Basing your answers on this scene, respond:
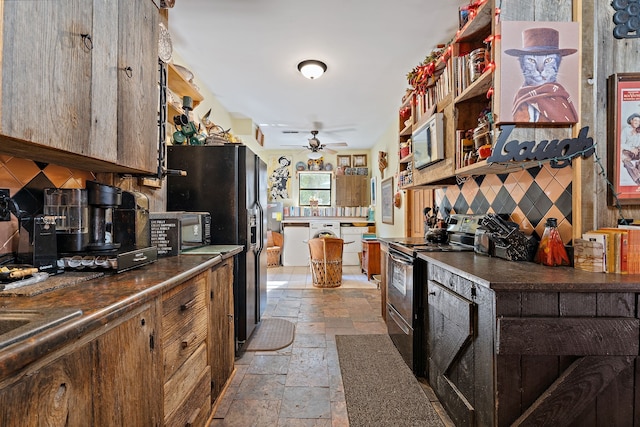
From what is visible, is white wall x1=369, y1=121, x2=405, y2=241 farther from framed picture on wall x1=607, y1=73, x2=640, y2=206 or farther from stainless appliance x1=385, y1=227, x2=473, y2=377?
framed picture on wall x1=607, y1=73, x2=640, y2=206

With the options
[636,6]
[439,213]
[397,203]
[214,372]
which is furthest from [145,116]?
[397,203]

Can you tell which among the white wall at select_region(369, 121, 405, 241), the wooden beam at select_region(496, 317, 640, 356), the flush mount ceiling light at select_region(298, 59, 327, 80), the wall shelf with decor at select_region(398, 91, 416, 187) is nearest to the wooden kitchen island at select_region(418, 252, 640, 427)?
the wooden beam at select_region(496, 317, 640, 356)

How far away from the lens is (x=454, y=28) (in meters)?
2.70

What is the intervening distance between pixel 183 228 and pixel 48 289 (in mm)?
976

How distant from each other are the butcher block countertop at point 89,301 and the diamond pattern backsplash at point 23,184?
437mm

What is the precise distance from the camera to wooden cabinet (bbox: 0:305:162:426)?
63cm

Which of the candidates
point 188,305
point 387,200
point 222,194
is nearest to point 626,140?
point 188,305

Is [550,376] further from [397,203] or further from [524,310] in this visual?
[397,203]

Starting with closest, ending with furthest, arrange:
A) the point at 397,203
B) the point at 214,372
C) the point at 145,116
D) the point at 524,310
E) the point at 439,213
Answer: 1. the point at 524,310
2. the point at 145,116
3. the point at 214,372
4. the point at 439,213
5. the point at 397,203

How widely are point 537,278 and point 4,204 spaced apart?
218cm

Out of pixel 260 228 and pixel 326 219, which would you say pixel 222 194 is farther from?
pixel 326 219

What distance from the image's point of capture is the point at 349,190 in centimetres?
749

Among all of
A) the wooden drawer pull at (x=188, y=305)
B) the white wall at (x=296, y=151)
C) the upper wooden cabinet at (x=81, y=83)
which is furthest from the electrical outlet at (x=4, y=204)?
the white wall at (x=296, y=151)

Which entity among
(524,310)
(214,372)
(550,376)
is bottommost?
(214,372)
